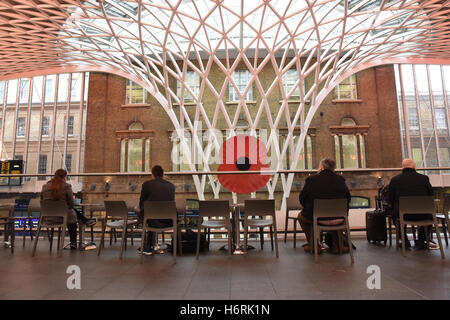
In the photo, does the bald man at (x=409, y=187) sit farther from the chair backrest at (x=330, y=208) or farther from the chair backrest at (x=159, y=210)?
the chair backrest at (x=159, y=210)

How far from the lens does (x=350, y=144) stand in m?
20.5

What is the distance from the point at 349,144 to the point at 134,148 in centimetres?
1442

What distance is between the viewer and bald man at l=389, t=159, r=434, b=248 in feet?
18.0

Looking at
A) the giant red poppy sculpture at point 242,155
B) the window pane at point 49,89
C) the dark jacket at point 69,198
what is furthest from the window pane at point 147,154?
the dark jacket at point 69,198

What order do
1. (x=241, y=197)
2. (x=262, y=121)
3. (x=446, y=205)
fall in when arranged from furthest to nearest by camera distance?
(x=262, y=121) → (x=241, y=197) → (x=446, y=205)

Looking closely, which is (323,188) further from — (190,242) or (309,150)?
(309,150)

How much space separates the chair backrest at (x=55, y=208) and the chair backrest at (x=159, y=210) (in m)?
1.74

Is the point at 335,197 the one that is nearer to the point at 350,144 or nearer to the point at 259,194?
the point at 259,194

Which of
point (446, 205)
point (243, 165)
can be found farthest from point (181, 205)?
point (243, 165)

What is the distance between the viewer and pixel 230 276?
13.0 ft

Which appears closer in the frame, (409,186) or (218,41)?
(409,186)

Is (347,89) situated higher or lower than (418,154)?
higher

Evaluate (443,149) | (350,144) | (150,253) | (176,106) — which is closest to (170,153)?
(176,106)
